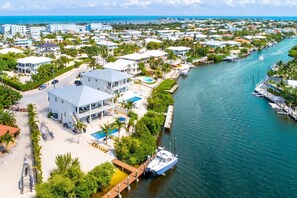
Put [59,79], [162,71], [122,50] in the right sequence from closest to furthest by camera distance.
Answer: [59,79] < [162,71] < [122,50]

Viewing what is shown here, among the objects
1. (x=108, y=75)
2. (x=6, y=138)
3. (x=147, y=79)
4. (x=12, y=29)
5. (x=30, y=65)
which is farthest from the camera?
(x=12, y=29)

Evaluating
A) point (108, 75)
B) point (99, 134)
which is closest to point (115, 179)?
point (99, 134)

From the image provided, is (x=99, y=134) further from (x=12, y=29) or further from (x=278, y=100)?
(x=12, y=29)

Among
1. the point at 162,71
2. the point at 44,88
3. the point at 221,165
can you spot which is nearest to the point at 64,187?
the point at 221,165

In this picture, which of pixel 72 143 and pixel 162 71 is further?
pixel 162 71

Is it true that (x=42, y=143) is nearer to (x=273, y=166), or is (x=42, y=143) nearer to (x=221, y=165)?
(x=221, y=165)

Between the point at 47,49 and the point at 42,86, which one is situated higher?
the point at 47,49

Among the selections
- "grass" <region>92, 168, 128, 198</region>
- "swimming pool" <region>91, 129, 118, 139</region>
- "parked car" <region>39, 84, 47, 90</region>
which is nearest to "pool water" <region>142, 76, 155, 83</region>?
"parked car" <region>39, 84, 47, 90</region>
